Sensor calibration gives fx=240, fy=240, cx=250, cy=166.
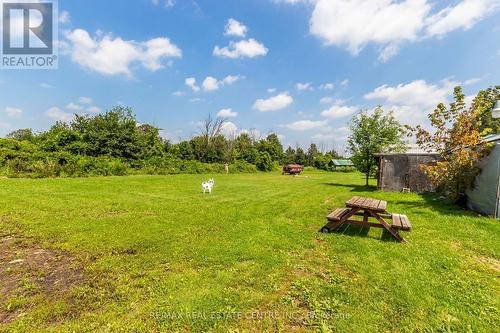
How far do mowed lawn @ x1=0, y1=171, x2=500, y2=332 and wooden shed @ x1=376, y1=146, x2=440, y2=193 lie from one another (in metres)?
8.80

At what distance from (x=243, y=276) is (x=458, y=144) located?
10.6 metres

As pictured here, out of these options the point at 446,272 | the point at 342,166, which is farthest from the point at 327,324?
the point at 342,166

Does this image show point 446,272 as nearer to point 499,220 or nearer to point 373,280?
point 373,280

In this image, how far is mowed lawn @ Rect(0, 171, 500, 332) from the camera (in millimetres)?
2711

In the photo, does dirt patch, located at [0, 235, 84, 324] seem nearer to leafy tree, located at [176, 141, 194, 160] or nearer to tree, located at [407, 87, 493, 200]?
tree, located at [407, 87, 493, 200]

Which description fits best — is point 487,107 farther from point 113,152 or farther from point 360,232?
point 113,152

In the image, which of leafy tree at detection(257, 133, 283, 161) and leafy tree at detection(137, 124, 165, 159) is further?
leafy tree at detection(257, 133, 283, 161)

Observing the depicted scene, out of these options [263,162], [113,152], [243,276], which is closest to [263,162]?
[263,162]

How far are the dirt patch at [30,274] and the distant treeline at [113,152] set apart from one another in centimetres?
1674

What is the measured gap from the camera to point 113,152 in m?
28.9

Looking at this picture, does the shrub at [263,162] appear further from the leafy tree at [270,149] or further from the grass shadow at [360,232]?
the grass shadow at [360,232]

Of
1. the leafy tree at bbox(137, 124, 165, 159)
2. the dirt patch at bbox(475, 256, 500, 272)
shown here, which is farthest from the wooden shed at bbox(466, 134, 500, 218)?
the leafy tree at bbox(137, 124, 165, 159)

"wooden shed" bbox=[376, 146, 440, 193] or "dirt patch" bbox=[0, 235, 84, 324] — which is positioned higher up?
"wooden shed" bbox=[376, 146, 440, 193]

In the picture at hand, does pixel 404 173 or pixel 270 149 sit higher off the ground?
pixel 270 149
